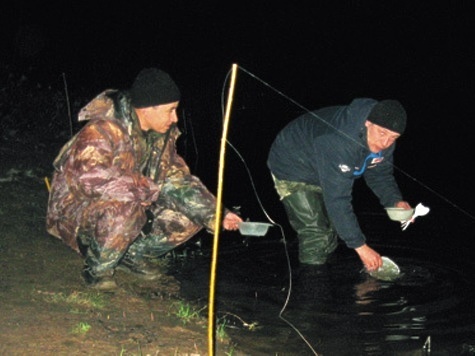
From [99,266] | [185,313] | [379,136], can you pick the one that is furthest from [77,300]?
[379,136]

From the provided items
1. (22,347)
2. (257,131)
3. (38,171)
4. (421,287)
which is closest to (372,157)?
(421,287)

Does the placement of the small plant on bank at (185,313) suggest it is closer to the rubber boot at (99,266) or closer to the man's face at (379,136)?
the rubber boot at (99,266)

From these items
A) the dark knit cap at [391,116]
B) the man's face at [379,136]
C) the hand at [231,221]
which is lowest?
the hand at [231,221]

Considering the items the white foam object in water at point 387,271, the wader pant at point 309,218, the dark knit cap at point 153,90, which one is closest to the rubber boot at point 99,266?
the dark knit cap at point 153,90

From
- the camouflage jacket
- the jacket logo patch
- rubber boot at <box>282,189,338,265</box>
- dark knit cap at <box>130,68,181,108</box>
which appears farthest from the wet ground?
dark knit cap at <box>130,68,181,108</box>

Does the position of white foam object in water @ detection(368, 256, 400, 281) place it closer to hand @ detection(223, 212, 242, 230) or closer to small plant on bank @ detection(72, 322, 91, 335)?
hand @ detection(223, 212, 242, 230)

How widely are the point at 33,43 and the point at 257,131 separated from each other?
857cm

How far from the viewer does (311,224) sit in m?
5.54

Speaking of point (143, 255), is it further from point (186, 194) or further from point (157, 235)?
point (186, 194)

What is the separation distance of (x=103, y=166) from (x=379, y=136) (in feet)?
6.44

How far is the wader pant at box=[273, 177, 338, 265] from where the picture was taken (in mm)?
5512

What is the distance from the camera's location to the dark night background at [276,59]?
13930 mm

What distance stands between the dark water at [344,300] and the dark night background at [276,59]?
Result: 2534 millimetres

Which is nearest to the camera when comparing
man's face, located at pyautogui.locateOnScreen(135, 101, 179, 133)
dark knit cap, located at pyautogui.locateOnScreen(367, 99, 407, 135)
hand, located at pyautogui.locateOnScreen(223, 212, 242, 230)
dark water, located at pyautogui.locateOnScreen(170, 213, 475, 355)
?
dark water, located at pyautogui.locateOnScreen(170, 213, 475, 355)
